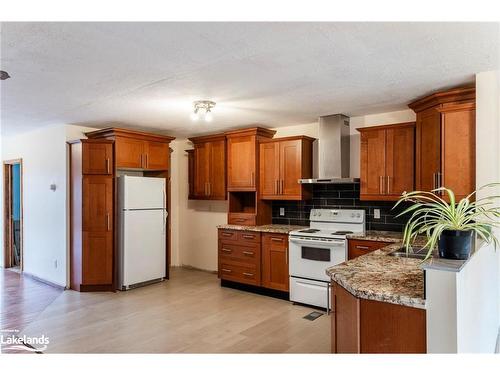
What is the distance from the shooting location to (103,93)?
3.34 metres

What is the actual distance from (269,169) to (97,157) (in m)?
2.34

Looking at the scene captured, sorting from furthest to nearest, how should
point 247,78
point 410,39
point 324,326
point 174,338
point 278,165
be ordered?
point 278,165 → point 324,326 → point 174,338 → point 247,78 → point 410,39

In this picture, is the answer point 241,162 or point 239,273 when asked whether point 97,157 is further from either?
point 239,273

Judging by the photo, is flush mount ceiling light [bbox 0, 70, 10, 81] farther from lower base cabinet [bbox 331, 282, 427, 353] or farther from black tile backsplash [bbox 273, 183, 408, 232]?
black tile backsplash [bbox 273, 183, 408, 232]

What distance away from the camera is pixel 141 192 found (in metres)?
4.86

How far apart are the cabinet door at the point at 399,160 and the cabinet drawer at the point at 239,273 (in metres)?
1.98

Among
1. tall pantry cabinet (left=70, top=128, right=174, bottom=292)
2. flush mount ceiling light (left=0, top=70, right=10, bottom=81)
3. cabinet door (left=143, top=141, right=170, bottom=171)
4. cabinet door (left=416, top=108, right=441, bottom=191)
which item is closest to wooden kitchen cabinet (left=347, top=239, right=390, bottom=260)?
cabinet door (left=416, top=108, right=441, bottom=191)

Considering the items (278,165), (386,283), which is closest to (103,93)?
(278,165)

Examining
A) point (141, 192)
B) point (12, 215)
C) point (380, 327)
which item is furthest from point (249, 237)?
point (12, 215)

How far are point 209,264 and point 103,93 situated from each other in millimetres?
3448

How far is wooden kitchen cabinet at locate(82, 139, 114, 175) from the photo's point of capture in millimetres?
4625

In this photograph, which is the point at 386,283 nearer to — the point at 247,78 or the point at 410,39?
the point at 410,39

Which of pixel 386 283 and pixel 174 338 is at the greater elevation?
pixel 386 283

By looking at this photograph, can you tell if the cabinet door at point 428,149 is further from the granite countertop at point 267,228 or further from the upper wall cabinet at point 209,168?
the upper wall cabinet at point 209,168
